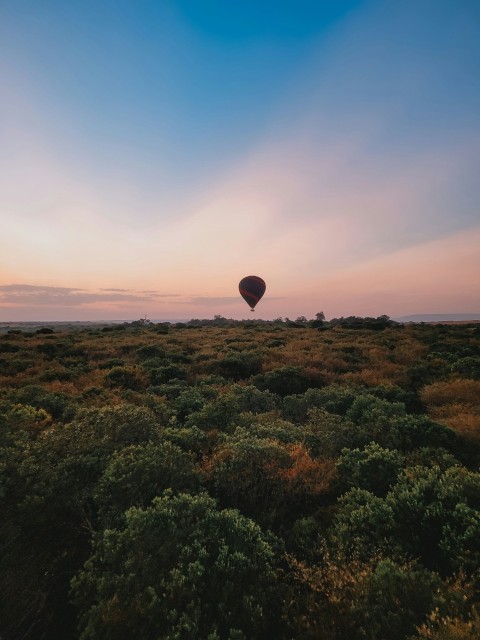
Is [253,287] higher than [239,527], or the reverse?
[253,287]

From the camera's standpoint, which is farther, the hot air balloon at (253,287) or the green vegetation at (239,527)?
the hot air balloon at (253,287)

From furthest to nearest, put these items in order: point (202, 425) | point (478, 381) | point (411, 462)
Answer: point (478, 381)
point (202, 425)
point (411, 462)

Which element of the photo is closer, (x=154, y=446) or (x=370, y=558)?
(x=370, y=558)

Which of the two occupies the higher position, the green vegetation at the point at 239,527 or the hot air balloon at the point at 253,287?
the hot air balloon at the point at 253,287

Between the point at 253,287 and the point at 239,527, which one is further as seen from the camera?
the point at 253,287

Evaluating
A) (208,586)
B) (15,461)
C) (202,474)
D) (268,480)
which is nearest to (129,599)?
(208,586)

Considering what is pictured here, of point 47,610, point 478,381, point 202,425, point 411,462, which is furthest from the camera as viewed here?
point 478,381

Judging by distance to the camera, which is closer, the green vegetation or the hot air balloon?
the green vegetation

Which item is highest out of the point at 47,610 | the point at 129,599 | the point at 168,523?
the point at 168,523

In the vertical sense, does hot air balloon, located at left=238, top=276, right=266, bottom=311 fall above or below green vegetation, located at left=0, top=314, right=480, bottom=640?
above

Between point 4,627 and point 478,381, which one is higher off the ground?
point 478,381

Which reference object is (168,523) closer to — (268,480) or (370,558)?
(268,480)
